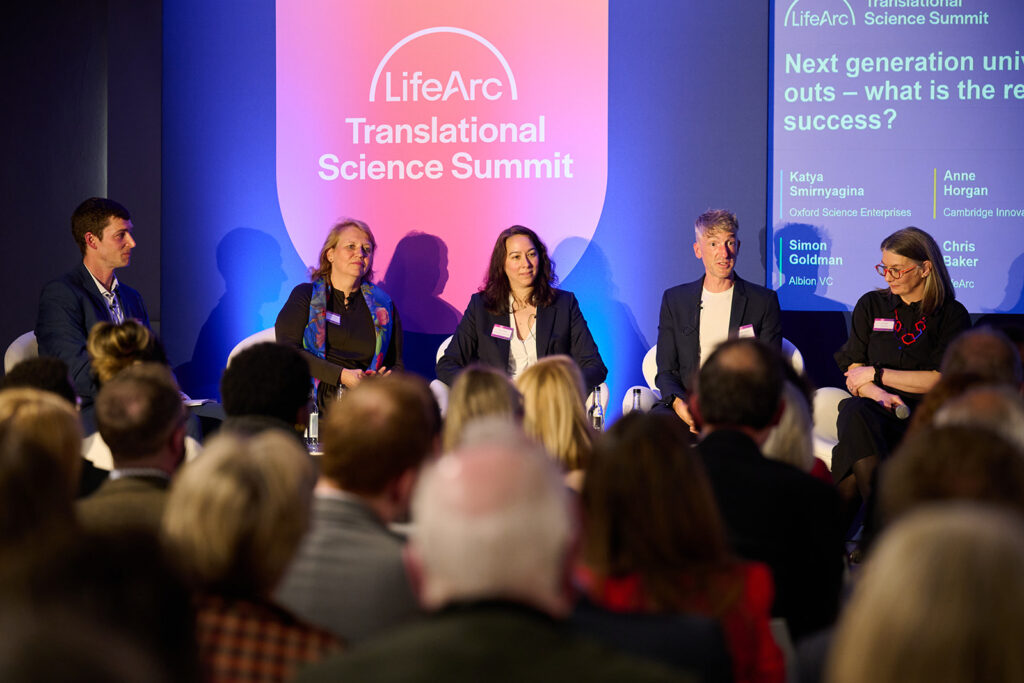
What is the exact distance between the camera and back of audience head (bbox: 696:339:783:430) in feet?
8.92

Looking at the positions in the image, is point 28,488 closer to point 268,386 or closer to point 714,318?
point 268,386

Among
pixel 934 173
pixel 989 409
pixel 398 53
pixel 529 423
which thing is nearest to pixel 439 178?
pixel 398 53

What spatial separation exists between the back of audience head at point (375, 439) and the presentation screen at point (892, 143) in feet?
15.1

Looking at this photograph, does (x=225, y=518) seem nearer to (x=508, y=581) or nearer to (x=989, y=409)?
(x=508, y=581)

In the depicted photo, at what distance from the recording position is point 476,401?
3.12 meters

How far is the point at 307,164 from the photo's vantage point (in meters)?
6.85

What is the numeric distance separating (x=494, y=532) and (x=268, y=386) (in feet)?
6.29

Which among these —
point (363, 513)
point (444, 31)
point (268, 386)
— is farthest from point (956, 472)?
point (444, 31)

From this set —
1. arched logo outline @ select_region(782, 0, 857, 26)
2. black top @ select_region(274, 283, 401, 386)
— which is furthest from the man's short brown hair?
arched logo outline @ select_region(782, 0, 857, 26)

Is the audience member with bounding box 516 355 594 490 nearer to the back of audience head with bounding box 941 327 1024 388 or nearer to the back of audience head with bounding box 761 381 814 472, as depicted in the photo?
the back of audience head with bounding box 761 381 814 472

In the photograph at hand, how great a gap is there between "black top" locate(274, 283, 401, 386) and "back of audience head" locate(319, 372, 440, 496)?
148 inches

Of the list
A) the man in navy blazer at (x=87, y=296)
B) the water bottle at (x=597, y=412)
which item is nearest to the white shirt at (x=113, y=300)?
the man in navy blazer at (x=87, y=296)

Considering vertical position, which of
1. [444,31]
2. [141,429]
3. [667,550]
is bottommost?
[667,550]

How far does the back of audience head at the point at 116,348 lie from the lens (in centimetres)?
388
